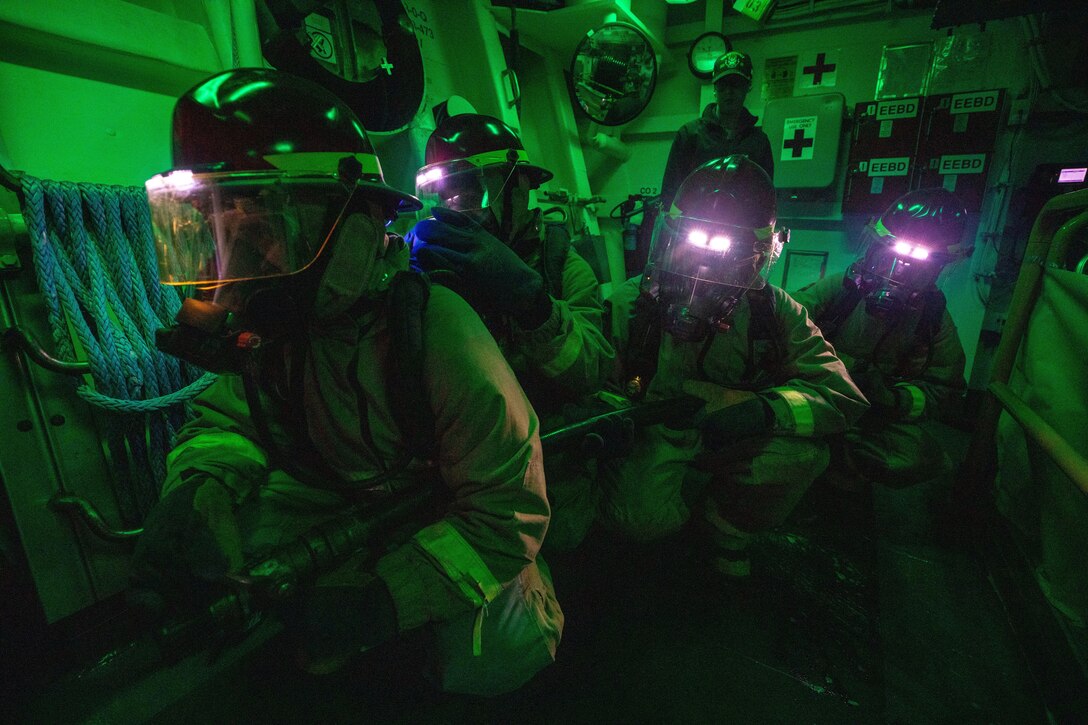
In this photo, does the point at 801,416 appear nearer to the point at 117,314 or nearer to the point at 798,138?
the point at 117,314

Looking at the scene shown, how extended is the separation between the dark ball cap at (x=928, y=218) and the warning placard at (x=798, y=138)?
5.99 ft

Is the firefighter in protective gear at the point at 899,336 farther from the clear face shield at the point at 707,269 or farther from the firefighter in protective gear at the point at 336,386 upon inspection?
the firefighter in protective gear at the point at 336,386

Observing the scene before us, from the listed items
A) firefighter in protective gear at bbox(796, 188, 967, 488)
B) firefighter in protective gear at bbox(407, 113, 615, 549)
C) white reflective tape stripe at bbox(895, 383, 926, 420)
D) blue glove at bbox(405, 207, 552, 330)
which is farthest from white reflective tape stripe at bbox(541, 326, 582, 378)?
white reflective tape stripe at bbox(895, 383, 926, 420)

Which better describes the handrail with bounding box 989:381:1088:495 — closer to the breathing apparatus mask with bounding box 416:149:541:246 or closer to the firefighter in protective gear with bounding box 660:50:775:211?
the breathing apparatus mask with bounding box 416:149:541:246

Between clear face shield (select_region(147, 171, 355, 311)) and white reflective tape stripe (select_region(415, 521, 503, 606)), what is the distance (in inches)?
26.8

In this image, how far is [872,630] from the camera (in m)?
1.78

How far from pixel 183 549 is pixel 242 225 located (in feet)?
2.30

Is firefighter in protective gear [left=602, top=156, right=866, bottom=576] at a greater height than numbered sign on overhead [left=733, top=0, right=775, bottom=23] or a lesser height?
lesser

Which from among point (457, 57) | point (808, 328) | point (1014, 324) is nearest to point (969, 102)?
point (1014, 324)

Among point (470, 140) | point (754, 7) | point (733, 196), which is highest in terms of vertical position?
point (754, 7)

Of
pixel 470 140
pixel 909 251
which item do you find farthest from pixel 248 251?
pixel 909 251

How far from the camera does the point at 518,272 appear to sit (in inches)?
62.5

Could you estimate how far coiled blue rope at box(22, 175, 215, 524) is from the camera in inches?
56.9

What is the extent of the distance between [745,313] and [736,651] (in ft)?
4.39
